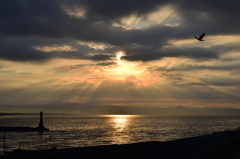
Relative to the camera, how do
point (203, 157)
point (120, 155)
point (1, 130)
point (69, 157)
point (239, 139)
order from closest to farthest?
point (203, 157) < point (69, 157) < point (120, 155) < point (239, 139) < point (1, 130)

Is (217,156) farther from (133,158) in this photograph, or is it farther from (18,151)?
(18,151)

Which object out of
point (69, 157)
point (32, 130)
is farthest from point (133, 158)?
point (32, 130)

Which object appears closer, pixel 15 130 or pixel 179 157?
pixel 179 157

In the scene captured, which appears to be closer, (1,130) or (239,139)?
(239,139)

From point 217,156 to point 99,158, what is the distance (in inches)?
647

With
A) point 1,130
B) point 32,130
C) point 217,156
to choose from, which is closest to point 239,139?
point 217,156

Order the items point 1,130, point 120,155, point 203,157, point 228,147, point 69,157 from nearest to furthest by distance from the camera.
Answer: point 203,157 → point 69,157 → point 120,155 → point 228,147 → point 1,130

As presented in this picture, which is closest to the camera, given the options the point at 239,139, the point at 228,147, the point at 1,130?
the point at 228,147

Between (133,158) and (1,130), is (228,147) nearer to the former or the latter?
(133,158)

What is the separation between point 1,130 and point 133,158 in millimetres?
94547

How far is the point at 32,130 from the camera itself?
117 m

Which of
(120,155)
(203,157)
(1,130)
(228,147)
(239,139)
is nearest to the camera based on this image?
(203,157)

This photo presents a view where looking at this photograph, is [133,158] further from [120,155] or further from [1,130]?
[1,130]

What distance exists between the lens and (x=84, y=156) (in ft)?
124
